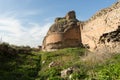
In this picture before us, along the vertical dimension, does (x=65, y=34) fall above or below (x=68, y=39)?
above

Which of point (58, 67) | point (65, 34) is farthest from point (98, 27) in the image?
point (58, 67)

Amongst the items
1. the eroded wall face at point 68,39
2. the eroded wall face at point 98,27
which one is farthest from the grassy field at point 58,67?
the eroded wall face at point 68,39

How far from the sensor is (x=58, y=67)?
69.7 ft

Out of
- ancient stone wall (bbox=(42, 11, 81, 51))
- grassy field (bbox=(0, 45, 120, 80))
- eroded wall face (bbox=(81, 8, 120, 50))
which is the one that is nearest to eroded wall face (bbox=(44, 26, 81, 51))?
ancient stone wall (bbox=(42, 11, 81, 51))

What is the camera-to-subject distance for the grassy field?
1751cm

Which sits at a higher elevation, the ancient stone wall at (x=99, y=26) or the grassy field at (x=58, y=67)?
the ancient stone wall at (x=99, y=26)

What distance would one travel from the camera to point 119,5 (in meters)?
23.0

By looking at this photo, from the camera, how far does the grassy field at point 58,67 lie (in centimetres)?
1751

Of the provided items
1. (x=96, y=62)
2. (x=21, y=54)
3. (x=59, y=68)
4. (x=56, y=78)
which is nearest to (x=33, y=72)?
(x=59, y=68)

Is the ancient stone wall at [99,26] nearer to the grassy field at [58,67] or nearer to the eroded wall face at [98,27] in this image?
the eroded wall face at [98,27]

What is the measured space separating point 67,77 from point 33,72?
388 centimetres

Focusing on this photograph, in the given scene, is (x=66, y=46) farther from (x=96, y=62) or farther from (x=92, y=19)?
(x=96, y=62)

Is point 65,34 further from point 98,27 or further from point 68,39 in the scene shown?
point 98,27

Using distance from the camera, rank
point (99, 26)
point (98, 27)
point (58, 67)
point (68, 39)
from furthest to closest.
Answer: point (68, 39) < point (98, 27) < point (99, 26) < point (58, 67)
